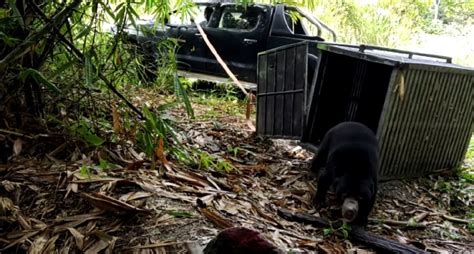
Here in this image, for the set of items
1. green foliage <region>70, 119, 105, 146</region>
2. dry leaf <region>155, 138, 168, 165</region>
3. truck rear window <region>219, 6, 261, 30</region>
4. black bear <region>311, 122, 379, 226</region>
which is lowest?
black bear <region>311, 122, 379, 226</region>

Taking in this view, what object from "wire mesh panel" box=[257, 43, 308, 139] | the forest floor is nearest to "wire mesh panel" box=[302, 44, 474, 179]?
"wire mesh panel" box=[257, 43, 308, 139]

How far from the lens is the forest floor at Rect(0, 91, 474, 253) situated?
257 centimetres

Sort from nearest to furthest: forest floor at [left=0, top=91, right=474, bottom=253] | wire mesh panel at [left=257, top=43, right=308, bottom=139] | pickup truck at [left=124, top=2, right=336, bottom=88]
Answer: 1. forest floor at [left=0, top=91, right=474, bottom=253]
2. wire mesh panel at [left=257, top=43, right=308, bottom=139]
3. pickup truck at [left=124, top=2, right=336, bottom=88]

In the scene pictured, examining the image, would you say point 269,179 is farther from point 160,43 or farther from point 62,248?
point 62,248

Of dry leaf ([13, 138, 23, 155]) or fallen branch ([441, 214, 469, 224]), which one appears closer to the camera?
dry leaf ([13, 138, 23, 155])

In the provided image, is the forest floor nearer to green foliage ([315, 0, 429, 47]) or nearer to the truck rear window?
the truck rear window

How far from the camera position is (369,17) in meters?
12.6

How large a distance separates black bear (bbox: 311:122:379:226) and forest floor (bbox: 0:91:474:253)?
0.20 meters

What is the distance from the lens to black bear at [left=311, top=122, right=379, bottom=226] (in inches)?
153

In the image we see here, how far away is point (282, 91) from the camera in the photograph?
5.98 meters

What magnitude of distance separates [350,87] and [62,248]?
4260 mm

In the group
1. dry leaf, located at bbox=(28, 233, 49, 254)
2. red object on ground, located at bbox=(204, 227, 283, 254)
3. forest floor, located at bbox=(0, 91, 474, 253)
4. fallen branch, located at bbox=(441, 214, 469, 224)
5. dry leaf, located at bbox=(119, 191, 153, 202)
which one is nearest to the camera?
red object on ground, located at bbox=(204, 227, 283, 254)

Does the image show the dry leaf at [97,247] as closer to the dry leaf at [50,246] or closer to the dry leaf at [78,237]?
the dry leaf at [78,237]

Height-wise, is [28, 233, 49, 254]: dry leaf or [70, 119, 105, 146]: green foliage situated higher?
[70, 119, 105, 146]: green foliage
